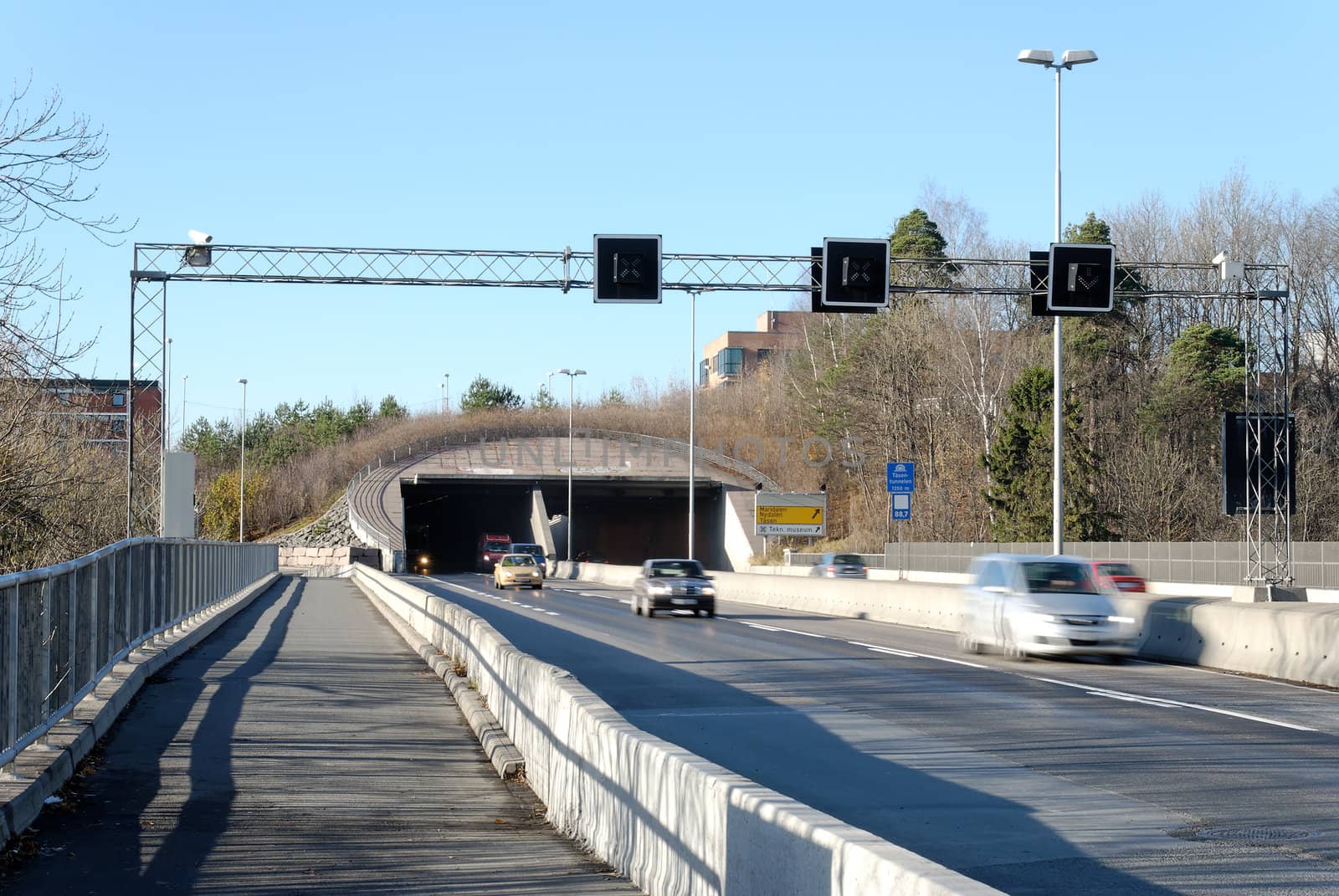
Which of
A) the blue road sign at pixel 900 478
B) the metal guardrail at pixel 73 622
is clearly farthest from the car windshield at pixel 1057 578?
the blue road sign at pixel 900 478

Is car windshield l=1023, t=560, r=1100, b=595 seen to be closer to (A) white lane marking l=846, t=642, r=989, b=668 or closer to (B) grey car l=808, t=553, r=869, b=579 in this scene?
(A) white lane marking l=846, t=642, r=989, b=668

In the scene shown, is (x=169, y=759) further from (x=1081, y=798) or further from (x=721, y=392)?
(x=721, y=392)

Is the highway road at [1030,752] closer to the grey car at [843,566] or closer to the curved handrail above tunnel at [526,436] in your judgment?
the grey car at [843,566]

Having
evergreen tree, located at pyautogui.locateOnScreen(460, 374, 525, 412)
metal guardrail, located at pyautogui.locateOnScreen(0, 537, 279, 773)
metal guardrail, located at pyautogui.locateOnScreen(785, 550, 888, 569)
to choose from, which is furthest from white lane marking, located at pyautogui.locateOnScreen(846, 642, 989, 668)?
evergreen tree, located at pyautogui.locateOnScreen(460, 374, 525, 412)

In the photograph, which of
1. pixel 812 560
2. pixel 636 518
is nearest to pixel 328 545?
pixel 636 518

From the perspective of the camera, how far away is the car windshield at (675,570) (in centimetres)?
3622

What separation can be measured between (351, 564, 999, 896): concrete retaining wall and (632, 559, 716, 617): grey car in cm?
2277

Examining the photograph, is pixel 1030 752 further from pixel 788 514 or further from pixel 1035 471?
pixel 788 514

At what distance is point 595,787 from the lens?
27.9ft

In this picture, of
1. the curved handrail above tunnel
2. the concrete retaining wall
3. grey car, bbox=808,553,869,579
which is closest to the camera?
the concrete retaining wall

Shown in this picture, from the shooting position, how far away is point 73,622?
11883 mm

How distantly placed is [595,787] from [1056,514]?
88.4 ft

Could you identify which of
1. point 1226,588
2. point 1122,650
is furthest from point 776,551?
point 1122,650

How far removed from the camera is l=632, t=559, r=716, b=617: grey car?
3556 centimetres
